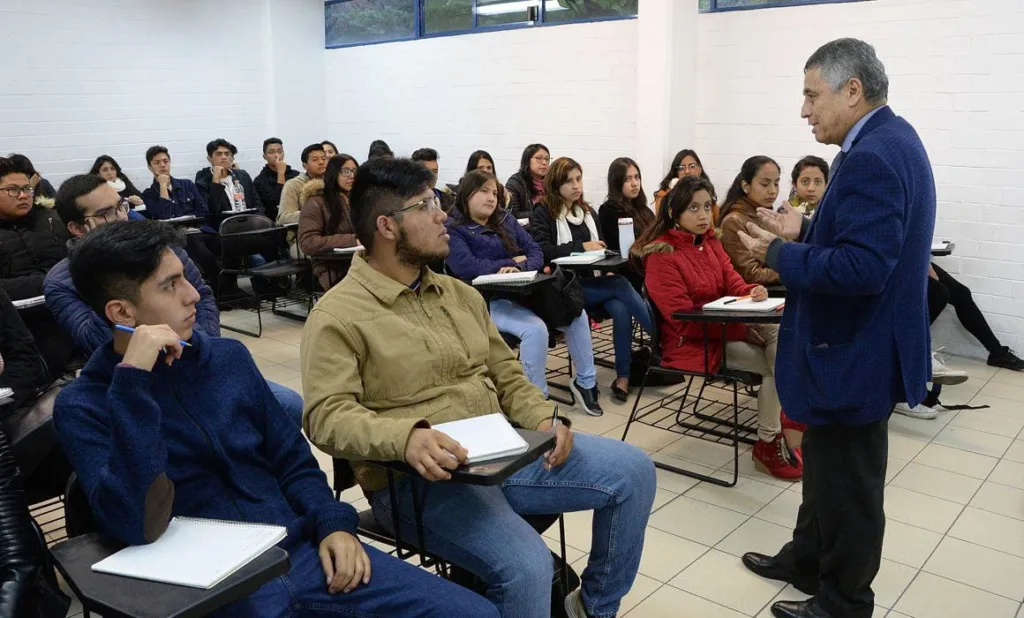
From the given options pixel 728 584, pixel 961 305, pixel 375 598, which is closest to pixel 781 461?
pixel 728 584

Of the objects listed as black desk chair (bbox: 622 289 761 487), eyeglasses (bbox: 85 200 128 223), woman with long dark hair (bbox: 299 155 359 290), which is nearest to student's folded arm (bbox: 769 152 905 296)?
black desk chair (bbox: 622 289 761 487)

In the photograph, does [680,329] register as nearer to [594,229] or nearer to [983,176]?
[594,229]

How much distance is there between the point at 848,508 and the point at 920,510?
3.55ft

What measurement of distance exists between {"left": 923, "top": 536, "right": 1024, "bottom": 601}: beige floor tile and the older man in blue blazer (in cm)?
56

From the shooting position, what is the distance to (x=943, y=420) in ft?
12.9

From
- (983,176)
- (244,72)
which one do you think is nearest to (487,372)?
(983,176)

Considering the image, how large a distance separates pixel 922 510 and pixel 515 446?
2.06m

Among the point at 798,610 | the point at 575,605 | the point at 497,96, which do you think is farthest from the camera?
the point at 497,96

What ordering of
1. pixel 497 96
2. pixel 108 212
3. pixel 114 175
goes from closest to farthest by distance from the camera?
pixel 108 212 → pixel 114 175 → pixel 497 96

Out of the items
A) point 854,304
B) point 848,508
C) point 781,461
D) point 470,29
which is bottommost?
point 781,461

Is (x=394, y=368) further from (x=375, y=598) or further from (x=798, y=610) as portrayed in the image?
(x=798, y=610)

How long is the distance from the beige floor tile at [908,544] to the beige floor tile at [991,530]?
0.10m

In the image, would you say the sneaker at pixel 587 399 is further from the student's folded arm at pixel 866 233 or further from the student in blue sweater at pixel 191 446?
the student in blue sweater at pixel 191 446

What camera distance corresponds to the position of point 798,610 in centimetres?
230
